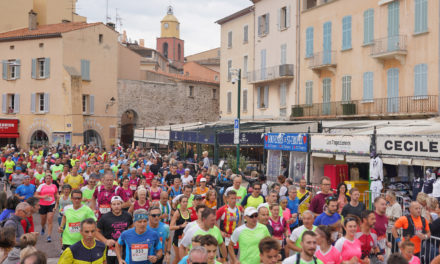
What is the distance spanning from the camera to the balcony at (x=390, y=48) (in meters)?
22.1

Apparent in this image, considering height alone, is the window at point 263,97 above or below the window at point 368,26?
below

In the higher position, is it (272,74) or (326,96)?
(272,74)

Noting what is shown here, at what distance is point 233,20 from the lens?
37.6 meters

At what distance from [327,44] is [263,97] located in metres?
7.69

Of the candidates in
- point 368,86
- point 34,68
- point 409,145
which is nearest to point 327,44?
point 368,86

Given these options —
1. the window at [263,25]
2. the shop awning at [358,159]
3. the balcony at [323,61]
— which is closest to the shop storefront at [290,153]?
the shop awning at [358,159]

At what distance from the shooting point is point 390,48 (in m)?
22.6

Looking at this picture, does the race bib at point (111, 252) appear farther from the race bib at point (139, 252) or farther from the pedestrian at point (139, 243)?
the race bib at point (139, 252)

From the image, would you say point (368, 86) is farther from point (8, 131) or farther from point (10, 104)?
point (10, 104)

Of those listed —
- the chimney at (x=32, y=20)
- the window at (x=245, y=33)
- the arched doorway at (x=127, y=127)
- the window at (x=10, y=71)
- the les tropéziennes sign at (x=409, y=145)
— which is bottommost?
the les tropéziennes sign at (x=409, y=145)

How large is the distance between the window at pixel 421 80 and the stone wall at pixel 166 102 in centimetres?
2565

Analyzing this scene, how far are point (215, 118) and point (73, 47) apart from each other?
A: 15830mm


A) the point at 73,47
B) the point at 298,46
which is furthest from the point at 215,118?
the point at 298,46

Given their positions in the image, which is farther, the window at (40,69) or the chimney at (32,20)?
the chimney at (32,20)
